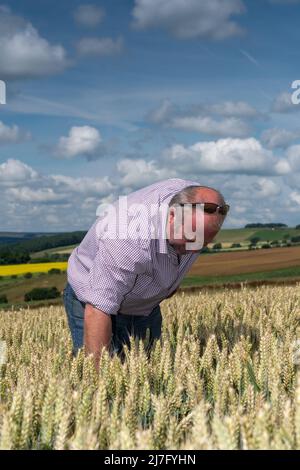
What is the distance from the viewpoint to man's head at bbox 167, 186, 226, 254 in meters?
3.26

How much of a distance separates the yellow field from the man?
101ft

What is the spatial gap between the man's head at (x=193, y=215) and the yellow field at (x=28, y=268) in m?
31.2

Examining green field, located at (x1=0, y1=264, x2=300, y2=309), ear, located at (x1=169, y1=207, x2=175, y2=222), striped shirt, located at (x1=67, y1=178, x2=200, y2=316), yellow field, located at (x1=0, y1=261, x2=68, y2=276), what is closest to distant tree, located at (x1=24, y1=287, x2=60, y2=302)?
green field, located at (x1=0, y1=264, x2=300, y2=309)

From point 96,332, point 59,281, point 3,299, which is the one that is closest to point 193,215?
point 96,332

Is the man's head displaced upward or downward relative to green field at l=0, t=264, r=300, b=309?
downward

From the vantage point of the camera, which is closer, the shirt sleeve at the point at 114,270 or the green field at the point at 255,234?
the shirt sleeve at the point at 114,270

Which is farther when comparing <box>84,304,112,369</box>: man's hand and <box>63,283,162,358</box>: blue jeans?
<box>63,283,162,358</box>: blue jeans

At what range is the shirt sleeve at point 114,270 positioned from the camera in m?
3.46

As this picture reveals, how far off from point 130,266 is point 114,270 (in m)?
0.09

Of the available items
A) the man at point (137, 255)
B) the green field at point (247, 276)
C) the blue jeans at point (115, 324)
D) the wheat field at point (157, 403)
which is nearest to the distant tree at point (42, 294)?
the green field at point (247, 276)

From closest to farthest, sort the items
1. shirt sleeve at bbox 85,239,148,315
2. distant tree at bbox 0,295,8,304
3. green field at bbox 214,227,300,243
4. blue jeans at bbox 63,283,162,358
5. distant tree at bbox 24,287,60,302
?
1. shirt sleeve at bbox 85,239,148,315
2. blue jeans at bbox 63,283,162,358
3. distant tree at bbox 24,287,60,302
4. distant tree at bbox 0,295,8,304
5. green field at bbox 214,227,300,243

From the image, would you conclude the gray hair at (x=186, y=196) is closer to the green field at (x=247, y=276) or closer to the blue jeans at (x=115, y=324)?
the blue jeans at (x=115, y=324)

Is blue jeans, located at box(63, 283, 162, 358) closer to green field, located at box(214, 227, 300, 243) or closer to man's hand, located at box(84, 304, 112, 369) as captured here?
man's hand, located at box(84, 304, 112, 369)

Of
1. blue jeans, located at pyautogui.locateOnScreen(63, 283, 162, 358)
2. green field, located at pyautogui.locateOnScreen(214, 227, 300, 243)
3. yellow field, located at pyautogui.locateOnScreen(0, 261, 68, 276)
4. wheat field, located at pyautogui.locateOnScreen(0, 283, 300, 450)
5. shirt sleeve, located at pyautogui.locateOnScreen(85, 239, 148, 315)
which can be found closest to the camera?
wheat field, located at pyautogui.locateOnScreen(0, 283, 300, 450)
